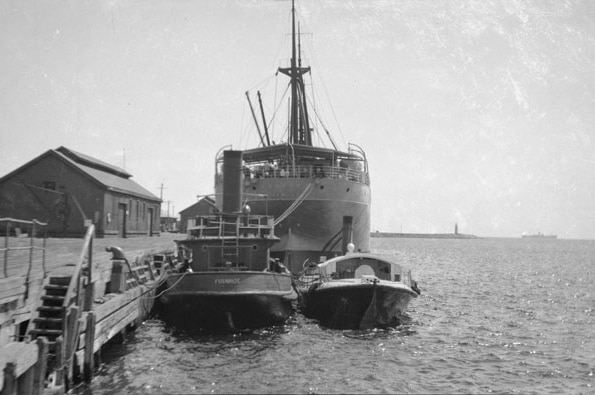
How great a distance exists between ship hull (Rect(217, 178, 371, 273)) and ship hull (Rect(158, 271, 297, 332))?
1064cm

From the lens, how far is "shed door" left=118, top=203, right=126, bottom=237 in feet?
122

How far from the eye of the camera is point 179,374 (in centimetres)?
1247

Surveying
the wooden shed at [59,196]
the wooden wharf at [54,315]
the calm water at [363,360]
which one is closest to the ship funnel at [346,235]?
the calm water at [363,360]

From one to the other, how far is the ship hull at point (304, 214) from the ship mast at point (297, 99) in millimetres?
9777

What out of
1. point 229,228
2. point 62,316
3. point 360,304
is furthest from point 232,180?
point 62,316

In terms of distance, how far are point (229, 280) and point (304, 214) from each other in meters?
12.4

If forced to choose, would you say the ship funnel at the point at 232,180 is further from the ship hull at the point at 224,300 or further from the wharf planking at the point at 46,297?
the wharf planking at the point at 46,297

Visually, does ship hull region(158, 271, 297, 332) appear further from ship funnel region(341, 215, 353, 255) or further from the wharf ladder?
ship funnel region(341, 215, 353, 255)

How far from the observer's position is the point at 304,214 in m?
28.3

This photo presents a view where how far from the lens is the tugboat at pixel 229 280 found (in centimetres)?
→ 1644

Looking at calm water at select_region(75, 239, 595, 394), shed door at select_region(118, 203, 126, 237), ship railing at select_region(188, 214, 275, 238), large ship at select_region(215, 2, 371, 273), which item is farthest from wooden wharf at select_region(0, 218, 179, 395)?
shed door at select_region(118, 203, 126, 237)

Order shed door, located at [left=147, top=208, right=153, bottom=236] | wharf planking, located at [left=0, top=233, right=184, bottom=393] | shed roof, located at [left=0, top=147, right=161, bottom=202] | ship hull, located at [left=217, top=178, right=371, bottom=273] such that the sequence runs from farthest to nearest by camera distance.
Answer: shed door, located at [left=147, top=208, right=153, bottom=236] → shed roof, located at [left=0, top=147, right=161, bottom=202] → ship hull, located at [left=217, top=178, right=371, bottom=273] → wharf planking, located at [left=0, top=233, right=184, bottom=393]

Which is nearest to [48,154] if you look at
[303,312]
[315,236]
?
[315,236]

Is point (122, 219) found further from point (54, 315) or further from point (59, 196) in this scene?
point (54, 315)
